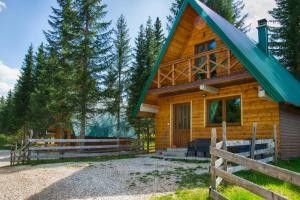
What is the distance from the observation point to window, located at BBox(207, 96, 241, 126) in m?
12.4

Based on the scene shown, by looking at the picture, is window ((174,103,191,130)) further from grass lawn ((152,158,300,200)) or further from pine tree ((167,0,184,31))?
pine tree ((167,0,184,31))

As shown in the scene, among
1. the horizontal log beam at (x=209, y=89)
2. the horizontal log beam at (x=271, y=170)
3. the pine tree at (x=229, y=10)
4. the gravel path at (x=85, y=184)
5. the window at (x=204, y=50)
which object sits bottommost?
the gravel path at (x=85, y=184)

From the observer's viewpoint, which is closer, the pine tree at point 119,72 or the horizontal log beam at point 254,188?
the horizontal log beam at point 254,188

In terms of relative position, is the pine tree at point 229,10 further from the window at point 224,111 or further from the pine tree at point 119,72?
the window at point 224,111

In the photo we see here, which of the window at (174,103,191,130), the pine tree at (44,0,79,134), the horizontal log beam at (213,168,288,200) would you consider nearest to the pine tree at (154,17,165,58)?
the pine tree at (44,0,79,134)

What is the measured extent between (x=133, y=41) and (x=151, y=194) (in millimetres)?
19692

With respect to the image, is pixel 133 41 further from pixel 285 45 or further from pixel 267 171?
pixel 267 171

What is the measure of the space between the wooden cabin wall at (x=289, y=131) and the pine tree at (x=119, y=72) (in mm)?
12089

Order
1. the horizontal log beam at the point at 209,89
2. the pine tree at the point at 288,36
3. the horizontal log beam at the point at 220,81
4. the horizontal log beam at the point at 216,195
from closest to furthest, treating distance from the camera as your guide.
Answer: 1. the horizontal log beam at the point at 216,195
2. the horizontal log beam at the point at 220,81
3. the horizontal log beam at the point at 209,89
4. the pine tree at the point at 288,36

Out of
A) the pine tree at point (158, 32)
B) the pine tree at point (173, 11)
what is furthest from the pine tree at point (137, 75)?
the pine tree at point (173, 11)

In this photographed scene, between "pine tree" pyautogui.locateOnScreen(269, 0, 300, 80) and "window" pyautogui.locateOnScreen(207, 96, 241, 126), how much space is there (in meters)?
11.8

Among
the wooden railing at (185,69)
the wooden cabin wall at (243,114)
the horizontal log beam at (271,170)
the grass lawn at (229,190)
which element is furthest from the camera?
the wooden railing at (185,69)

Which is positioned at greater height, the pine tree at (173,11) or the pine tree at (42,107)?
the pine tree at (173,11)

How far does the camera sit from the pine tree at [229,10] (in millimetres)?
24000
